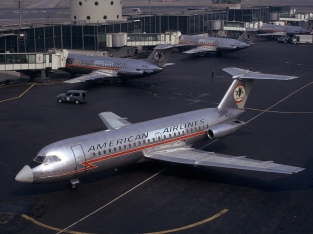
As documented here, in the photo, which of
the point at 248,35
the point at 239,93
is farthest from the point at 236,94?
the point at 248,35

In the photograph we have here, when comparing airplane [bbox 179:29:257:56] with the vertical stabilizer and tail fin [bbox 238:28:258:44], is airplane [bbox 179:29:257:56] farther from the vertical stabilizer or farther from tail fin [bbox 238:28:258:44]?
the vertical stabilizer

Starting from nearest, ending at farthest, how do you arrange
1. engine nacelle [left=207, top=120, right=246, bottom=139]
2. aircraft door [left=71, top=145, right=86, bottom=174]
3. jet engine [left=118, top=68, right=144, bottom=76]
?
aircraft door [left=71, top=145, right=86, bottom=174] → engine nacelle [left=207, top=120, right=246, bottom=139] → jet engine [left=118, top=68, right=144, bottom=76]

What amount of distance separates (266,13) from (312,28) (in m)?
25.5

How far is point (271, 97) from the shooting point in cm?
6019

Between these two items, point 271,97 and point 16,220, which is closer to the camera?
point 16,220

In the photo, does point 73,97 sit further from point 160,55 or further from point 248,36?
point 248,36

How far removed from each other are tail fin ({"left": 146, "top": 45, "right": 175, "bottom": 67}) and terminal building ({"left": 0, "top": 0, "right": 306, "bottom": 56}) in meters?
21.4

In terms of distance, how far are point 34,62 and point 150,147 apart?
38.7 m

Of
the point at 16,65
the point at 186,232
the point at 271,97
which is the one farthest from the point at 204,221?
the point at 16,65

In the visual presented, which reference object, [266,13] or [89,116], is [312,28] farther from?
[89,116]

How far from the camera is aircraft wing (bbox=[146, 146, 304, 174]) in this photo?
3042 centimetres

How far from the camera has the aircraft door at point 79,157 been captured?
1211 inches

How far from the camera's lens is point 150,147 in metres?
34.6

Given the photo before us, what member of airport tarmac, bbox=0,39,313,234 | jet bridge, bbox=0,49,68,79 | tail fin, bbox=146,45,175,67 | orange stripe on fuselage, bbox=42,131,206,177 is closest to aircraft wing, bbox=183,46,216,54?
tail fin, bbox=146,45,175,67
